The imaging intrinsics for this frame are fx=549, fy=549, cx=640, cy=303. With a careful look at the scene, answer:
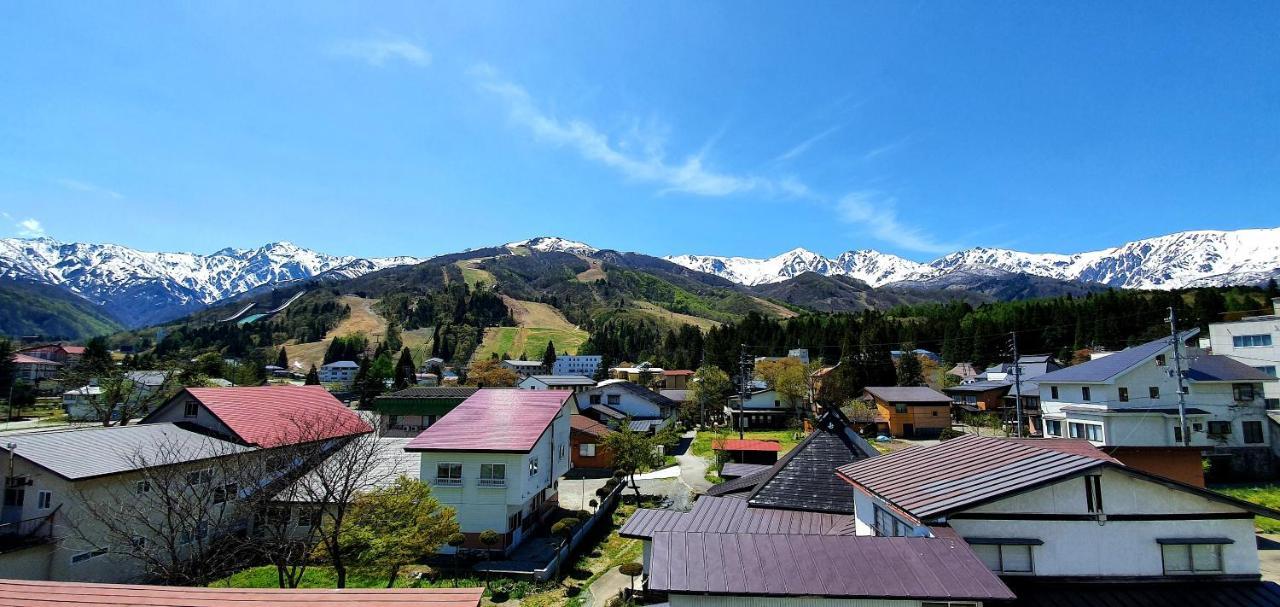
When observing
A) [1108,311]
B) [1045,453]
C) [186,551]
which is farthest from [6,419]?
[1108,311]

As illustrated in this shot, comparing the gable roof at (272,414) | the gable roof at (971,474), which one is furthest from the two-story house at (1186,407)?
the gable roof at (272,414)

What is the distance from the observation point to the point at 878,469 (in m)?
13.7

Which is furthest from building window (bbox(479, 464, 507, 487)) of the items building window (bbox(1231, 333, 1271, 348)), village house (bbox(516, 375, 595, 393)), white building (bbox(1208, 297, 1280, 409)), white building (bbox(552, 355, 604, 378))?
white building (bbox(552, 355, 604, 378))

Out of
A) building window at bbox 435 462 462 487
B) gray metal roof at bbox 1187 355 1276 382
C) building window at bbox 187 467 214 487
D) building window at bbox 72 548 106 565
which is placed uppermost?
gray metal roof at bbox 1187 355 1276 382

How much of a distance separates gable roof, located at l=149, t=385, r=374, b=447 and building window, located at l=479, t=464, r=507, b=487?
757 cm

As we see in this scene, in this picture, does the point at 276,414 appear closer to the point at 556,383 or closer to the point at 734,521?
the point at 734,521

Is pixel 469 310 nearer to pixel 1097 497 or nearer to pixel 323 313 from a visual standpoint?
pixel 323 313

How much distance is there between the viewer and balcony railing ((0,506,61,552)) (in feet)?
60.5

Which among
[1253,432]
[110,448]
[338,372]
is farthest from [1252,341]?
→ [338,372]

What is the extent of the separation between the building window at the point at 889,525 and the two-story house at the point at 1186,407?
31.7 metres

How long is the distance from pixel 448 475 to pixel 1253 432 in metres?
49.8

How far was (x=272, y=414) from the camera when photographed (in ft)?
100

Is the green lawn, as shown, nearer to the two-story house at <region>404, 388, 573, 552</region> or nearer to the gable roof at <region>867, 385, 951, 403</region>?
the gable roof at <region>867, 385, 951, 403</region>

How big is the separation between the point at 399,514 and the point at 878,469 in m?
15.5
